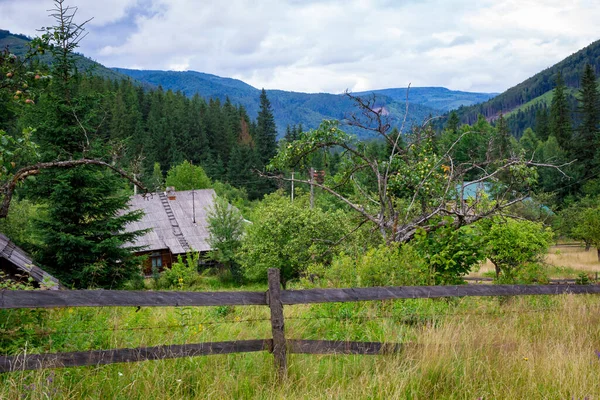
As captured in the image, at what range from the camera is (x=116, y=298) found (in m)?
3.91

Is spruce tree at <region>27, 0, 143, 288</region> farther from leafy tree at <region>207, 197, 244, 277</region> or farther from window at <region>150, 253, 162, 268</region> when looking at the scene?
window at <region>150, 253, 162, 268</region>

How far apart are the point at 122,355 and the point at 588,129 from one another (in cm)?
7156

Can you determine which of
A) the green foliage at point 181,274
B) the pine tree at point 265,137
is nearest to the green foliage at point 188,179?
the pine tree at point 265,137

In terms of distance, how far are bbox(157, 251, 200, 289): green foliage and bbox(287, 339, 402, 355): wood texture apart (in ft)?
69.2

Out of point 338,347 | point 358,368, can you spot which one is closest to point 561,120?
point 338,347

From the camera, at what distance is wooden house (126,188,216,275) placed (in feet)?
139

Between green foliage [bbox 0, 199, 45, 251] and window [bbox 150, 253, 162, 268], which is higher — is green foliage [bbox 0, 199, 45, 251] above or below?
above

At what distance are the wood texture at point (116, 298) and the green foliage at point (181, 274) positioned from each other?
69.4ft

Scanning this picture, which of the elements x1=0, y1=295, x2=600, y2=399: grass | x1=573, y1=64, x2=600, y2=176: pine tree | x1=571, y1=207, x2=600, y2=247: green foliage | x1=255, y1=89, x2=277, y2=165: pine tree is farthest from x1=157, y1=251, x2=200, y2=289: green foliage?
x1=255, y1=89, x2=277, y2=165: pine tree

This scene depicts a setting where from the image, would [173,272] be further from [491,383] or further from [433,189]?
[491,383]

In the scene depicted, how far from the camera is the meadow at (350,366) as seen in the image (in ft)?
12.4

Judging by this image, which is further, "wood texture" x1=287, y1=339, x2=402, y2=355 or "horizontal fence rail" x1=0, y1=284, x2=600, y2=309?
"wood texture" x1=287, y1=339, x2=402, y2=355

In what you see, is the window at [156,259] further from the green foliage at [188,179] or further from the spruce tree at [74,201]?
the green foliage at [188,179]

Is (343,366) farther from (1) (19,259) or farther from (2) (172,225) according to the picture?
(2) (172,225)
